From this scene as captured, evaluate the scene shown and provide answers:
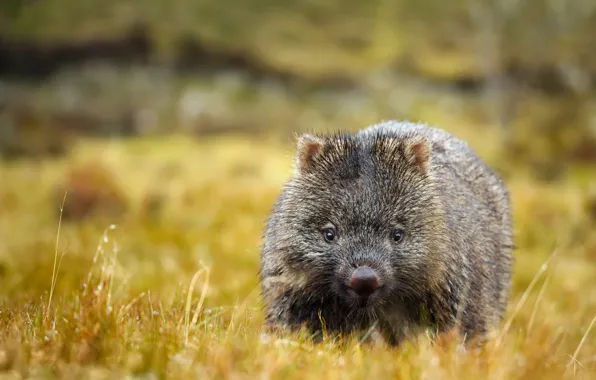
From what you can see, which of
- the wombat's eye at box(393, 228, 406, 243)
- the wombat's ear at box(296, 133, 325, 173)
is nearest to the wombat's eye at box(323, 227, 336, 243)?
the wombat's eye at box(393, 228, 406, 243)

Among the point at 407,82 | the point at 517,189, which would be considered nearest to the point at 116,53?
the point at 407,82

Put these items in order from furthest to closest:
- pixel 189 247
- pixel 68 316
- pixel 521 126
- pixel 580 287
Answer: pixel 521 126
pixel 189 247
pixel 580 287
pixel 68 316

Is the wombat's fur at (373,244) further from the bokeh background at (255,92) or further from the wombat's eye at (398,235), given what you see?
the bokeh background at (255,92)

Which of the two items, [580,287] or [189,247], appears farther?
[189,247]

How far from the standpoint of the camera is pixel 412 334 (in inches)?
201

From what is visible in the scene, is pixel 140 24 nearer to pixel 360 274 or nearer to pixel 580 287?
pixel 580 287

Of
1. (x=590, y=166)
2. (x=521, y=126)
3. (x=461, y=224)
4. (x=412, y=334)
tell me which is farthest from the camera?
(x=521, y=126)

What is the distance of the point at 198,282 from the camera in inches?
336

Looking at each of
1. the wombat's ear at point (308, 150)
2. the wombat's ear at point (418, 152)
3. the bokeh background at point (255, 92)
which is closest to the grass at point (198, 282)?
the bokeh background at point (255, 92)

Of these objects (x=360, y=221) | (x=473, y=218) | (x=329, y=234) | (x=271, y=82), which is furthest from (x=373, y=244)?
(x=271, y=82)

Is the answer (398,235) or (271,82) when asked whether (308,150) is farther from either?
(271,82)

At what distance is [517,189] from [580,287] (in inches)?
292

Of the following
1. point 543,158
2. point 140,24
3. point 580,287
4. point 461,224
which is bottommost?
point 580,287

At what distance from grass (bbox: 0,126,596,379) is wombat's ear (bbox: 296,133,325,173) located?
0.54m
